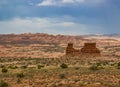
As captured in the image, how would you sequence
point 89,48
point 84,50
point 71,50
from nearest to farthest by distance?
point 89,48 → point 84,50 → point 71,50

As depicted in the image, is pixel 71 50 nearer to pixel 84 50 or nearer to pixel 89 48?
pixel 84 50

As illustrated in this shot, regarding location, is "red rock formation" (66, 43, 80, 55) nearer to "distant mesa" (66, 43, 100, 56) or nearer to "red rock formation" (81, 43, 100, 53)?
"distant mesa" (66, 43, 100, 56)

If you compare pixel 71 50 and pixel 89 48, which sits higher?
pixel 89 48

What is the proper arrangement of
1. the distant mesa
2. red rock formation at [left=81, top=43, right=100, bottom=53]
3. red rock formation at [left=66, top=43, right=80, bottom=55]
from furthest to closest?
red rock formation at [left=66, top=43, right=80, bottom=55] → the distant mesa → red rock formation at [left=81, top=43, right=100, bottom=53]

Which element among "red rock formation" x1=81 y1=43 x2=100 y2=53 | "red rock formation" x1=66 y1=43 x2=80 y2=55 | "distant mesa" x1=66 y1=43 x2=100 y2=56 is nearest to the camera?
"red rock formation" x1=81 y1=43 x2=100 y2=53

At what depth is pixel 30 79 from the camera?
37750 mm

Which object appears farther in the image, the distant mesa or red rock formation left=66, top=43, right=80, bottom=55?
red rock formation left=66, top=43, right=80, bottom=55

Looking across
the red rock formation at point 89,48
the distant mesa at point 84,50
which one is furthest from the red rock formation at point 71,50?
the red rock formation at point 89,48

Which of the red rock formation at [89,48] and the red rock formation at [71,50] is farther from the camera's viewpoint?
the red rock formation at [71,50]

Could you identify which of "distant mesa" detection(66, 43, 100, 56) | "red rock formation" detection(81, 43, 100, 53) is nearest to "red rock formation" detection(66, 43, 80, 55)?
"distant mesa" detection(66, 43, 100, 56)

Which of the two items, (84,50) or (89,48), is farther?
(84,50)

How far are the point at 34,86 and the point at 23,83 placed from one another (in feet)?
9.55

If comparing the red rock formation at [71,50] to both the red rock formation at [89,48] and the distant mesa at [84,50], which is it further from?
the red rock formation at [89,48]

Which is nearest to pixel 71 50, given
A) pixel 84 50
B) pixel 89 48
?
pixel 84 50
